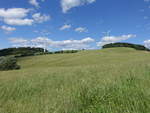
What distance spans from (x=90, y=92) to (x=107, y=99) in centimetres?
54

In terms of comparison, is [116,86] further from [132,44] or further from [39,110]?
[132,44]

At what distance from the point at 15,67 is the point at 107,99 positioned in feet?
137

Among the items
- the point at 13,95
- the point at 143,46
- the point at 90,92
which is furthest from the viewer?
the point at 143,46

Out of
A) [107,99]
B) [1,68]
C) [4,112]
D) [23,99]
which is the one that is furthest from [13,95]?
[1,68]

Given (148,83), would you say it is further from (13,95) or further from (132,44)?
(132,44)

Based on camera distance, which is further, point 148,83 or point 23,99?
point 23,99

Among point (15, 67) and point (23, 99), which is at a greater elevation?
point (23, 99)

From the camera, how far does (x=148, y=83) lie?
152 inches

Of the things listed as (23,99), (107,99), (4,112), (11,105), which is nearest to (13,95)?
(23,99)

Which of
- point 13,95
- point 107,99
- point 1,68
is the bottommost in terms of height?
point 1,68

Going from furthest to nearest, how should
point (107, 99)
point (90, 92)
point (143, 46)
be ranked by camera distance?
1. point (143, 46)
2. point (90, 92)
3. point (107, 99)

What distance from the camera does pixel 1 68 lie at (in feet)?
132

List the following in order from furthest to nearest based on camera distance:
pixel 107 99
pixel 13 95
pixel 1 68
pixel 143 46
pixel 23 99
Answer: pixel 143 46 → pixel 1 68 → pixel 13 95 → pixel 23 99 → pixel 107 99

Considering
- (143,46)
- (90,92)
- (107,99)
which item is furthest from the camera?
(143,46)
